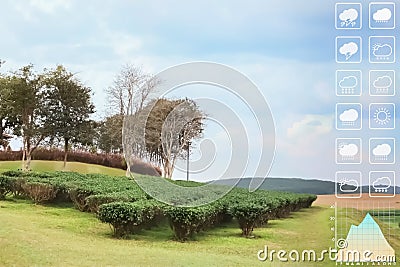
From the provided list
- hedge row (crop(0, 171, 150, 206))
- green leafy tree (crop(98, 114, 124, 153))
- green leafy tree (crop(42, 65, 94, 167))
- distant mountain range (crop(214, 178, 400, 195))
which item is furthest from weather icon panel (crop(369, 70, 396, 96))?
green leafy tree (crop(42, 65, 94, 167))

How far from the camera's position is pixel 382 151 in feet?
11.2

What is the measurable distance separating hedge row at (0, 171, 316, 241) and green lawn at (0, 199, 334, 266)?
0.25 ft

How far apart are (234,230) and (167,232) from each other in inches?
18.9

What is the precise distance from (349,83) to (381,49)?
0.30 meters

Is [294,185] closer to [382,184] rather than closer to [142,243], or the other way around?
[382,184]

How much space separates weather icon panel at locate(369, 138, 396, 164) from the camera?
133 inches

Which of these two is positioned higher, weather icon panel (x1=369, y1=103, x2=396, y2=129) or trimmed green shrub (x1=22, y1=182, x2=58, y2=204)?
weather icon panel (x1=369, y1=103, x2=396, y2=129)

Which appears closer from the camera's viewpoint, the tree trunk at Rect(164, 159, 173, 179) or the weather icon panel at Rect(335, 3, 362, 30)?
the weather icon panel at Rect(335, 3, 362, 30)

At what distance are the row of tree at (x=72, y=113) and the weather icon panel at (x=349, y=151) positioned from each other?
4.09 ft

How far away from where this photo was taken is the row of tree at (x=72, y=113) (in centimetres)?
425

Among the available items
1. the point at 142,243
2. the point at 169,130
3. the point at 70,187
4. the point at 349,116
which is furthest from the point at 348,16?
the point at 70,187

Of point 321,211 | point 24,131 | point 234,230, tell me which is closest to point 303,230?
point 321,211
